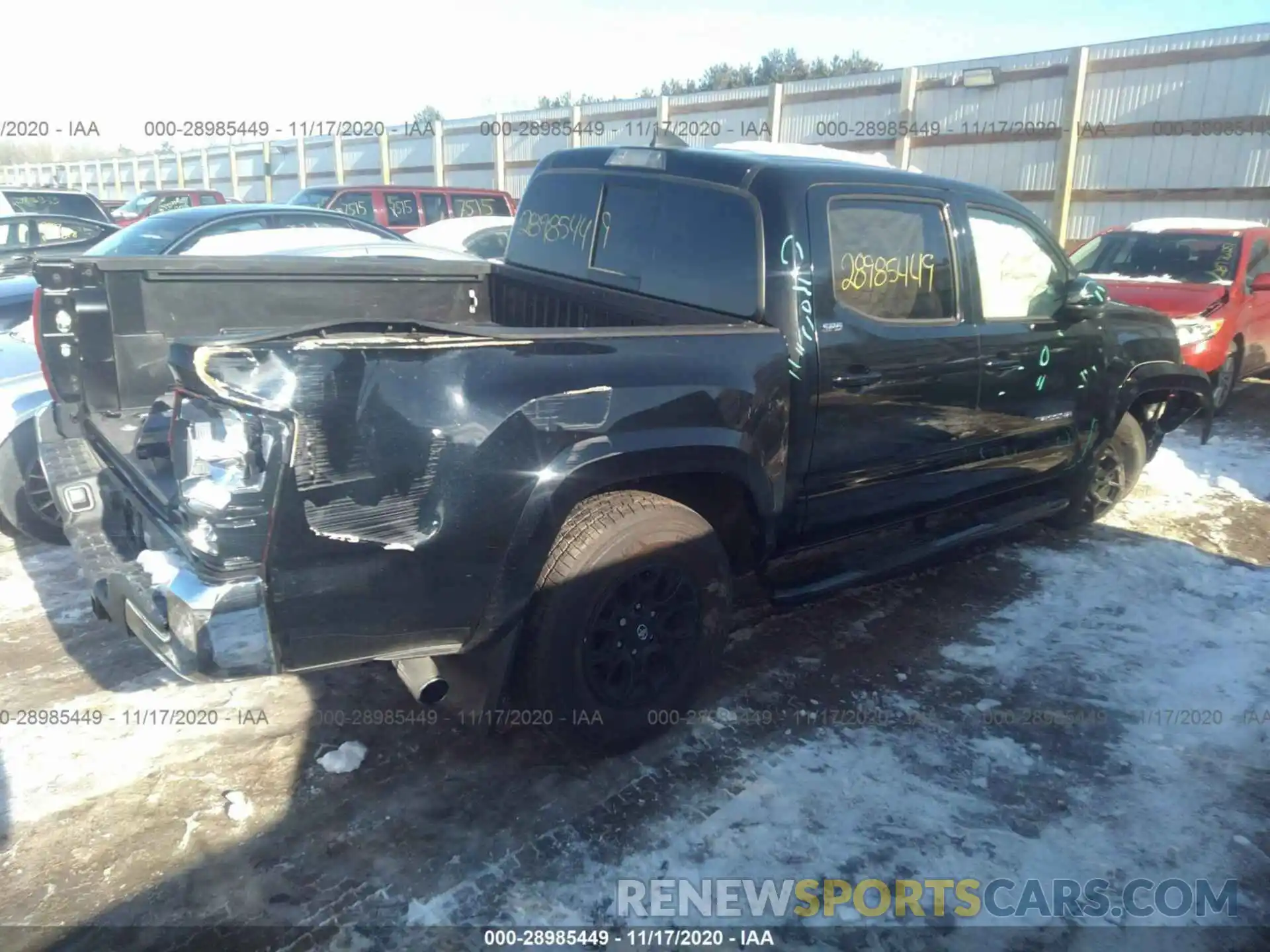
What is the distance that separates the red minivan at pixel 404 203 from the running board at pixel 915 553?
10.6 meters

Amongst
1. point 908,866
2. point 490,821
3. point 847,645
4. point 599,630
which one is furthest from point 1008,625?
point 490,821

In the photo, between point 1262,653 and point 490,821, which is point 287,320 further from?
point 1262,653

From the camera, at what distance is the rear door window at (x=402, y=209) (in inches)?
555

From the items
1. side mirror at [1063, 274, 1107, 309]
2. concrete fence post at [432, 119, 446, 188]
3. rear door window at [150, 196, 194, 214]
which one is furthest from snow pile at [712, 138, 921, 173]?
concrete fence post at [432, 119, 446, 188]

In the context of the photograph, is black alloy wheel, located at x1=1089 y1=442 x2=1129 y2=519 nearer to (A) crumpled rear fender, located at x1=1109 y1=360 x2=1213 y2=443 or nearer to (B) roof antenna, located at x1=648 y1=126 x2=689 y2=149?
(A) crumpled rear fender, located at x1=1109 y1=360 x2=1213 y2=443

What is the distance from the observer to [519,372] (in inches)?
105

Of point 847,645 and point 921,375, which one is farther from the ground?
point 921,375

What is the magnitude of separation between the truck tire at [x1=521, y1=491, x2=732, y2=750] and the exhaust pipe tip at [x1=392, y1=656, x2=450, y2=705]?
0.27 m

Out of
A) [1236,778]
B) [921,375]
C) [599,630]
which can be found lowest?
[1236,778]

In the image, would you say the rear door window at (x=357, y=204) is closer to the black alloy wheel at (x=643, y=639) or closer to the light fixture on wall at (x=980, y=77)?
the light fixture on wall at (x=980, y=77)

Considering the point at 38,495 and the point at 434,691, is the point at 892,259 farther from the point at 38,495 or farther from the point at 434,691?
the point at 38,495

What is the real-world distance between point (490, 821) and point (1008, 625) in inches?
106

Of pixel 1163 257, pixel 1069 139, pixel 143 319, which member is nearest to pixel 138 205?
pixel 1069 139

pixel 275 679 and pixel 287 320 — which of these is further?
pixel 287 320
